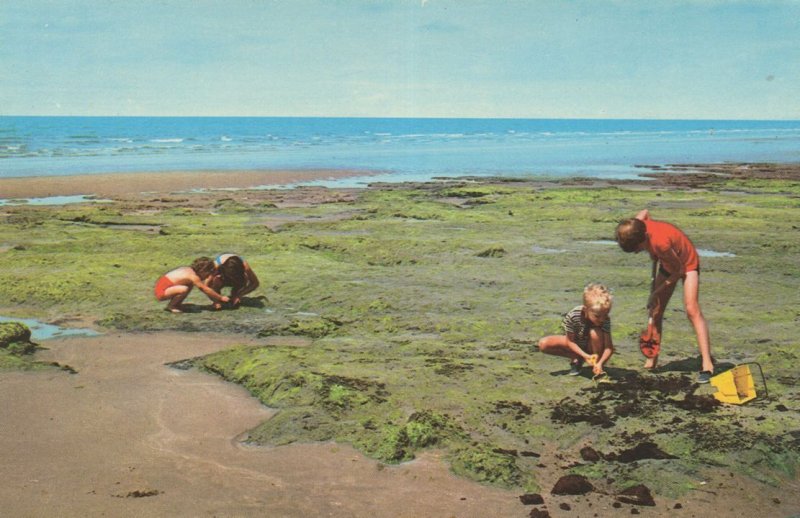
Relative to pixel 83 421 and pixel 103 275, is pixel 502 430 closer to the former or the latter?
pixel 83 421

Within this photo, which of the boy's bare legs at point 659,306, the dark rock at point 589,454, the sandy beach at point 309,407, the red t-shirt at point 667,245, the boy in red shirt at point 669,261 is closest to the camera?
the sandy beach at point 309,407

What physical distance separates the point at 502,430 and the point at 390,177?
33373 millimetres

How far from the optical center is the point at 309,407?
21.4 feet

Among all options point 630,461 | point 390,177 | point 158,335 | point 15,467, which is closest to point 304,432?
point 15,467

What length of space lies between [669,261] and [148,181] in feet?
109

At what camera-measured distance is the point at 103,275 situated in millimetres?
12172

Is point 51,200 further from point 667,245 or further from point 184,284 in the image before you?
point 667,245

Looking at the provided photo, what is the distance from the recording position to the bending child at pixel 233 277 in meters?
10.3

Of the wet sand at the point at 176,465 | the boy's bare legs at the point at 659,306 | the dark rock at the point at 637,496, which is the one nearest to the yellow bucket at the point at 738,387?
the boy's bare legs at the point at 659,306

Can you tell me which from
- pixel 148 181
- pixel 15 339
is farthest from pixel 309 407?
pixel 148 181

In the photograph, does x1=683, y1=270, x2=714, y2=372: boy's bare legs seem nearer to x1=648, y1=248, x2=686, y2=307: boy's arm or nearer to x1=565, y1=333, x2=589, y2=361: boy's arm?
x1=648, y1=248, x2=686, y2=307: boy's arm

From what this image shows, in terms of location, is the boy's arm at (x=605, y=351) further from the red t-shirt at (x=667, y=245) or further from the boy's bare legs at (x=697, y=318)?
the red t-shirt at (x=667, y=245)

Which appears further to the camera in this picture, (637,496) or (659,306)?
(659,306)

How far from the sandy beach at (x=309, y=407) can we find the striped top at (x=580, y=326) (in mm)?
391
